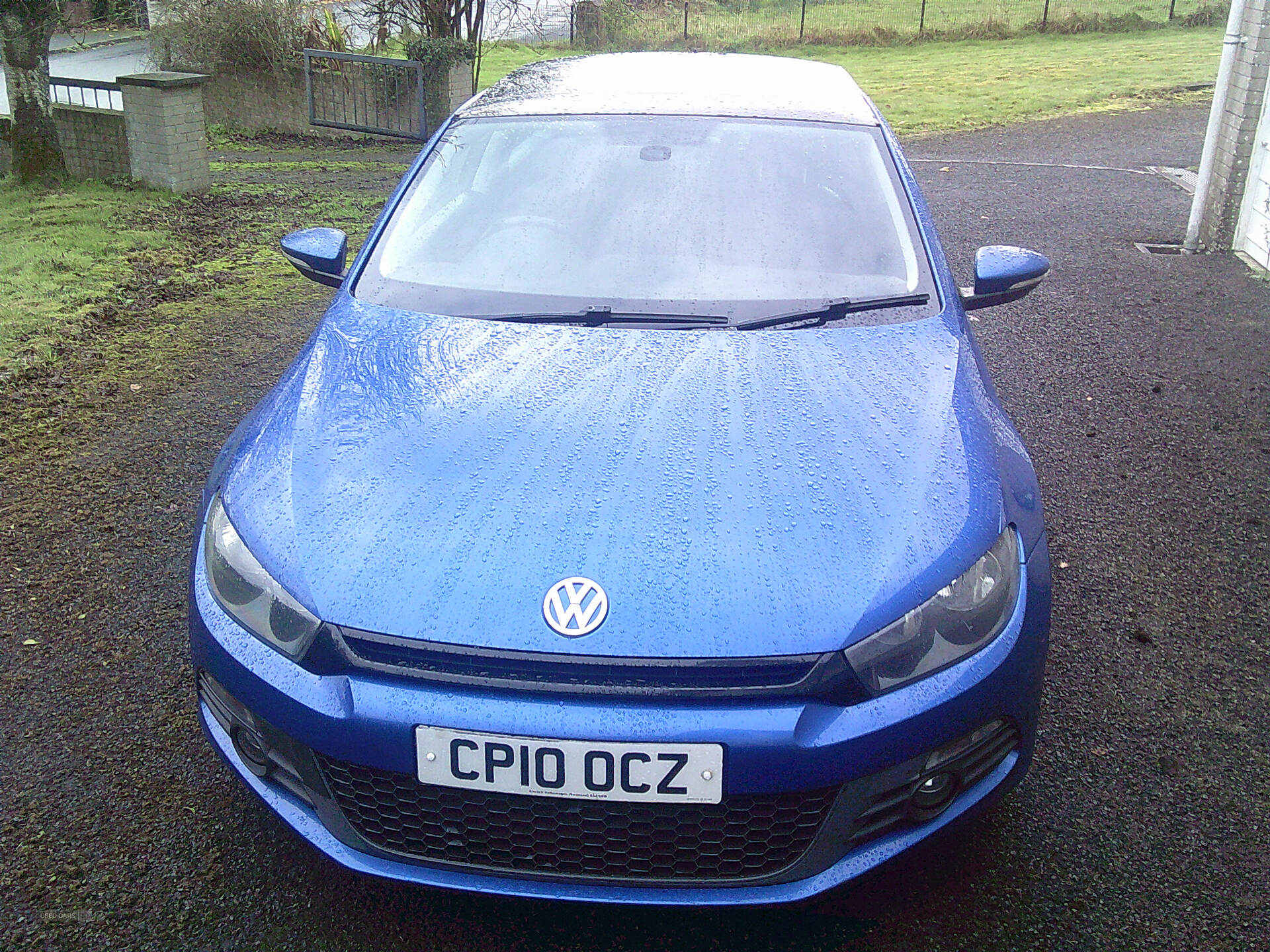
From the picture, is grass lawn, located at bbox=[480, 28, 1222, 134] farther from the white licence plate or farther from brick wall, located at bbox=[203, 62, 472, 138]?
the white licence plate

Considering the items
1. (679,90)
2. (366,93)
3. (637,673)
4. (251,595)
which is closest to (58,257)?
(679,90)

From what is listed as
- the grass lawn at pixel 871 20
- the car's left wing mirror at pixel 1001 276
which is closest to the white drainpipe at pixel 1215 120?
the car's left wing mirror at pixel 1001 276

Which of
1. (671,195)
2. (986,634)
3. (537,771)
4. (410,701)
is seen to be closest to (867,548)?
(986,634)

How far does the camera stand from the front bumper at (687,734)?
1954mm

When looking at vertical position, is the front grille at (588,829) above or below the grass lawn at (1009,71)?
below

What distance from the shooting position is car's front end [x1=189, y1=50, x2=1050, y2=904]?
1.97 m

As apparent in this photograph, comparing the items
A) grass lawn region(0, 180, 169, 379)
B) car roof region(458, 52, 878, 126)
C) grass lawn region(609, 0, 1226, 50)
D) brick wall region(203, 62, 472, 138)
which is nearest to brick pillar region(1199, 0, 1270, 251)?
car roof region(458, 52, 878, 126)

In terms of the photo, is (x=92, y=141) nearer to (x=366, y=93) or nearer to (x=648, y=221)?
(x=366, y=93)

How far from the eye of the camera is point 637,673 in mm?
1978

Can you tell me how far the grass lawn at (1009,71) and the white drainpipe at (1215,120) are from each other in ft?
20.2

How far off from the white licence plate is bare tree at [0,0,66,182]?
1042 cm

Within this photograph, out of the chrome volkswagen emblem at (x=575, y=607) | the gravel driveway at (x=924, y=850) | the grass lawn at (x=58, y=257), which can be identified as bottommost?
the gravel driveway at (x=924, y=850)

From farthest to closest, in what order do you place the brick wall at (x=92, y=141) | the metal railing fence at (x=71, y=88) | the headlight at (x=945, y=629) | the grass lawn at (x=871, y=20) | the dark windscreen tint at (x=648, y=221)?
the grass lawn at (x=871, y=20) → the metal railing fence at (x=71, y=88) → the brick wall at (x=92, y=141) → the dark windscreen tint at (x=648, y=221) → the headlight at (x=945, y=629)

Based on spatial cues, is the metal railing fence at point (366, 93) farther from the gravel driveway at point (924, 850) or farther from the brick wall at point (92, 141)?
the gravel driveway at point (924, 850)
